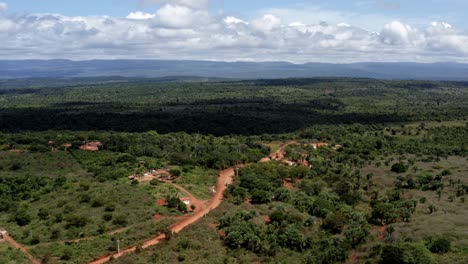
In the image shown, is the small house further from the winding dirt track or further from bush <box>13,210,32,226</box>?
bush <box>13,210,32,226</box>

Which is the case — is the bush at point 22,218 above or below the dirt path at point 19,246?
above

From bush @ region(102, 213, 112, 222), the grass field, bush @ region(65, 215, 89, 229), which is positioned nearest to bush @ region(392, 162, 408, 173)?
bush @ region(102, 213, 112, 222)

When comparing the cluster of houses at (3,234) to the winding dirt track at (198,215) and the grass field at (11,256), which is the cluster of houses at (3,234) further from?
the winding dirt track at (198,215)

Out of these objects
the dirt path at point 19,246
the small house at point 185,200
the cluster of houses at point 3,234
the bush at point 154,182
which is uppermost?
the bush at point 154,182

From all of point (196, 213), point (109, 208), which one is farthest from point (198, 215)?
point (109, 208)

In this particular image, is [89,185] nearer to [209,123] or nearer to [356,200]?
[356,200]

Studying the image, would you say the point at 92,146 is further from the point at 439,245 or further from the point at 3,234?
the point at 439,245

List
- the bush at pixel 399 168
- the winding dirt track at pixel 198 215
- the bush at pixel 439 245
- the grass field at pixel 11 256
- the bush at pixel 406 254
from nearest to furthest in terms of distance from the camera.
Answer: the bush at pixel 406 254 → the bush at pixel 439 245 → the grass field at pixel 11 256 → the winding dirt track at pixel 198 215 → the bush at pixel 399 168

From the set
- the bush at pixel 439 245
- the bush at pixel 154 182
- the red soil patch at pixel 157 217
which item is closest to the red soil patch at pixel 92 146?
the bush at pixel 154 182
